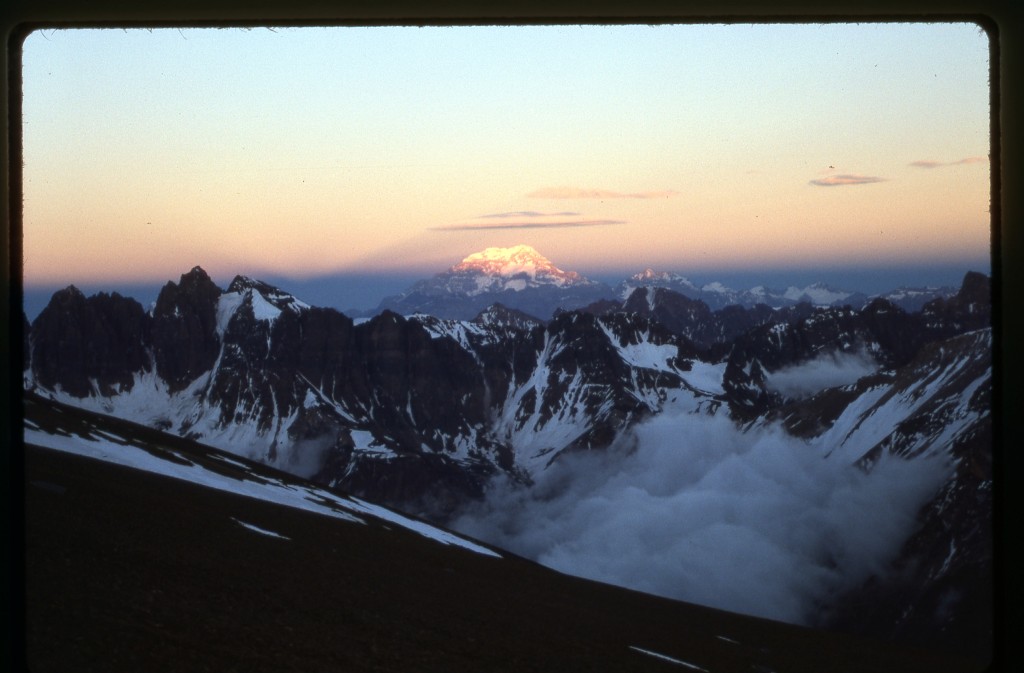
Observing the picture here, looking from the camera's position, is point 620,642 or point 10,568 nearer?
point 10,568

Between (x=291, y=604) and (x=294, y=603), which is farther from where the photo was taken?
(x=294, y=603)

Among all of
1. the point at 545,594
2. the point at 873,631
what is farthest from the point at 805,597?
the point at 545,594

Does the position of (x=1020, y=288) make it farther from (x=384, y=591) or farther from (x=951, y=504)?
(x=951, y=504)
